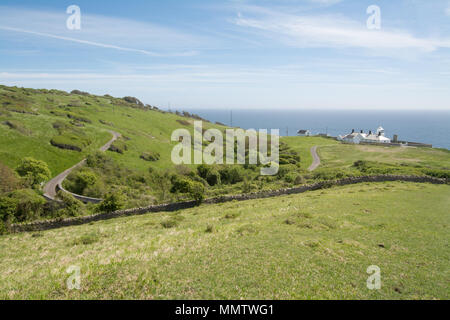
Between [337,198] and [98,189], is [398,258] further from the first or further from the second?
[98,189]

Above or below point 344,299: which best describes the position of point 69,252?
below

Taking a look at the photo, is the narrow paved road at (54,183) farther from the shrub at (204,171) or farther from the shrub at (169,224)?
the shrub at (204,171)

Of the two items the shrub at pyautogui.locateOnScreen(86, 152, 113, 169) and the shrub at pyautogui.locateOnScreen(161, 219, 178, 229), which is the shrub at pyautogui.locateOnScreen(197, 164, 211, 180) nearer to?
the shrub at pyautogui.locateOnScreen(86, 152, 113, 169)

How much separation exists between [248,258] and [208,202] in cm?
2576

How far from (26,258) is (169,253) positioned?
37.6 feet

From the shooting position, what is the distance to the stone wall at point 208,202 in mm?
30141

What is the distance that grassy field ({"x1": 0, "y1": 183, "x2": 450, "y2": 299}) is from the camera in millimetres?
12148

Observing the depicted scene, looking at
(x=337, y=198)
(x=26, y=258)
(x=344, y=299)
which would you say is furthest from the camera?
(x=337, y=198)

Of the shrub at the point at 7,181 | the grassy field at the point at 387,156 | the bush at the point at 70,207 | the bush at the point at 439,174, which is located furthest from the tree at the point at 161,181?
the bush at the point at 439,174

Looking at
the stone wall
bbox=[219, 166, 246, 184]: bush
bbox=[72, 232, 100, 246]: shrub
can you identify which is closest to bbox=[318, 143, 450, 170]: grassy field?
the stone wall

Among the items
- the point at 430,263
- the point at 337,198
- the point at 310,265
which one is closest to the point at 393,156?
the point at 337,198

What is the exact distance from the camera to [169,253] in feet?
54.5

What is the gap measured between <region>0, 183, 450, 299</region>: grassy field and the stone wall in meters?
3.05

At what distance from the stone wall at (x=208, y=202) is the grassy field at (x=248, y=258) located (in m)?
3.05
